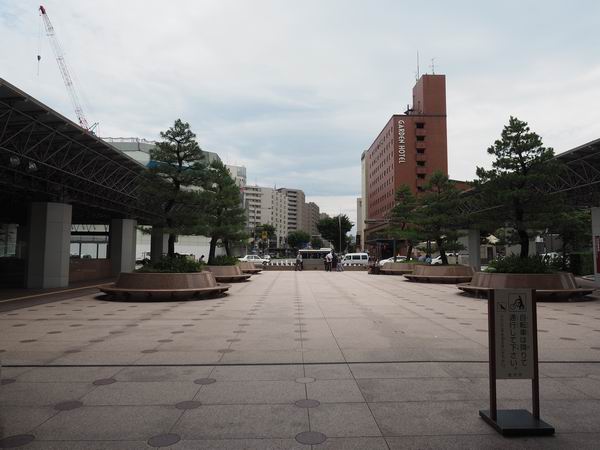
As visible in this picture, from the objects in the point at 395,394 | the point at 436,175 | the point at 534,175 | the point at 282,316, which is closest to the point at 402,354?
the point at 395,394

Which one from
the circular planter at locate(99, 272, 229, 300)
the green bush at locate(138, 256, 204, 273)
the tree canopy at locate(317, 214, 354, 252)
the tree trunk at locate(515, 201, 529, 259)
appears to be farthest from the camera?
the tree canopy at locate(317, 214, 354, 252)

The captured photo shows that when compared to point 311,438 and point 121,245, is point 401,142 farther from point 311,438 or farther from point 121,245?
point 311,438

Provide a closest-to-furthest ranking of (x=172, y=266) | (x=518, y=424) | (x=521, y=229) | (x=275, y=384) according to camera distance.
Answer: (x=518, y=424)
(x=275, y=384)
(x=172, y=266)
(x=521, y=229)

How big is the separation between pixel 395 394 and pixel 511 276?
1122 centimetres

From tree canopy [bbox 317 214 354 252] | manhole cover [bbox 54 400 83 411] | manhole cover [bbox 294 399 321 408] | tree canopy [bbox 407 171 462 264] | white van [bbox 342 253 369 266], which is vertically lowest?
manhole cover [bbox 54 400 83 411]

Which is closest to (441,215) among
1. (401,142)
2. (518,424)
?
(518,424)

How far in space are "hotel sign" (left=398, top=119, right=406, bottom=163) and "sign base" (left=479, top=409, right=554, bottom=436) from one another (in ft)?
252

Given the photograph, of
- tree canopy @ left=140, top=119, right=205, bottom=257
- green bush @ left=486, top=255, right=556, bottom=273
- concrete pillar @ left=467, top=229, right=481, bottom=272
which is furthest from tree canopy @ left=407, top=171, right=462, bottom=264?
tree canopy @ left=140, top=119, right=205, bottom=257

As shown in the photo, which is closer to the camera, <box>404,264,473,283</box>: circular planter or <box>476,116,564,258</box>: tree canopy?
<box>476,116,564,258</box>: tree canopy

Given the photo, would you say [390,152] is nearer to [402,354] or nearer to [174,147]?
[174,147]

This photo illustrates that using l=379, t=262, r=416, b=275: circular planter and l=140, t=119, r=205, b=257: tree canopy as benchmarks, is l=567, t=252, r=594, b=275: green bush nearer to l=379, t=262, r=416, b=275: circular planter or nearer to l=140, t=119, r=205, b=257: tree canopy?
l=379, t=262, r=416, b=275: circular planter

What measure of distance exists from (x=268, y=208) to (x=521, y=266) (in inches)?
5351

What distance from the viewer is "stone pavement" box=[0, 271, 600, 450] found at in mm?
4020

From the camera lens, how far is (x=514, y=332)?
423 cm
